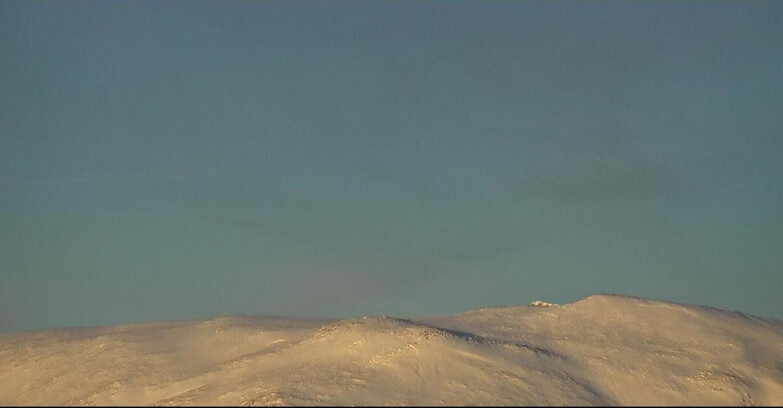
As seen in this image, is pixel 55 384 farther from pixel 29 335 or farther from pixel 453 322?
pixel 453 322

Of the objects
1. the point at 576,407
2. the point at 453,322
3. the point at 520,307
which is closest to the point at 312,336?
the point at 453,322

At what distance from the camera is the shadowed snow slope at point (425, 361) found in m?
26.2

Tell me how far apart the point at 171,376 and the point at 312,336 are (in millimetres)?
5632

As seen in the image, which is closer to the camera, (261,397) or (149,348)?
(261,397)

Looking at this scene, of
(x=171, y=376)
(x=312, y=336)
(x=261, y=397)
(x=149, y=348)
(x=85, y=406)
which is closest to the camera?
(x=261, y=397)

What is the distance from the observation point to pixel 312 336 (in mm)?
Answer: 31094

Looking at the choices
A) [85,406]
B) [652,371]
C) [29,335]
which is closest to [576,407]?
[652,371]

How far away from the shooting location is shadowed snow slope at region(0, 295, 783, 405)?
2625 cm

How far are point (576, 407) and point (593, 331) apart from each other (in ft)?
30.8

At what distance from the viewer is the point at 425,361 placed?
27719 mm

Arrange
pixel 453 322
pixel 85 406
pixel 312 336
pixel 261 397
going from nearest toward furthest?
pixel 261 397 < pixel 85 406 < pixel 312 336 < pixel 453 322

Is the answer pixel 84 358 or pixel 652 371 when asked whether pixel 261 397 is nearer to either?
pixel 84 358

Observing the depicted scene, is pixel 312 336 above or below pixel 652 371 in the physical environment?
above

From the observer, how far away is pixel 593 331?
114 ft
